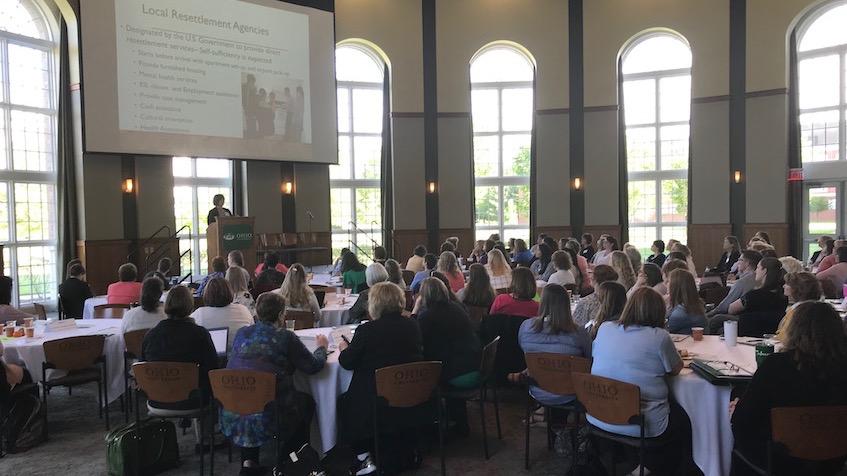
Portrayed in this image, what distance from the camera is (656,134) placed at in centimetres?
1466

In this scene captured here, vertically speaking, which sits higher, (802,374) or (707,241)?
(707,241)

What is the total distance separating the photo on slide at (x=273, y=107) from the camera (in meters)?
11.9

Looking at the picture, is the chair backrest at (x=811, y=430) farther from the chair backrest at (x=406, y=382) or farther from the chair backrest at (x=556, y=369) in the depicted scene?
the chair backrest at (x=406, y=382)

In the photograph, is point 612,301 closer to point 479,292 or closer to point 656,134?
point 479,292

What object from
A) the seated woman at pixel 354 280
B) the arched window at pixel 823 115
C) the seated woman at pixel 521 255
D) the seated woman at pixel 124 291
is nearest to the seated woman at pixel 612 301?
the seated woman at pixel 354 280

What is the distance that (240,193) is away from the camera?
1334cm

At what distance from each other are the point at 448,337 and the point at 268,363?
123 cm

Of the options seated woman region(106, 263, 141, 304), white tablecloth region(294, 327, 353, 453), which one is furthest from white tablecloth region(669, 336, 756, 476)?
seated woman region(106, 263, 141, 304)

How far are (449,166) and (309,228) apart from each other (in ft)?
12.5

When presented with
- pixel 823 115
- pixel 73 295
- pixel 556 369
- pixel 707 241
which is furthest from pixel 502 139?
pixel 556 369

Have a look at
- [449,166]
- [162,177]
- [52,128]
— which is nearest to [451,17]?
[449,166]

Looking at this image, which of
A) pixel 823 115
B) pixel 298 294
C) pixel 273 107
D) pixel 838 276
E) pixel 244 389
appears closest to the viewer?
pixel 244 389

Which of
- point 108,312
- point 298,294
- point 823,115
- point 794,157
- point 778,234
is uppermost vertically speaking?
point 823,115

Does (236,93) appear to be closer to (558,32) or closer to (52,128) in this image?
(52,128)
